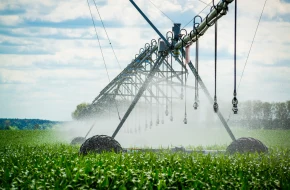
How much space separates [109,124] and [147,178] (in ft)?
111

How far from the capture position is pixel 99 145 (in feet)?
46.3


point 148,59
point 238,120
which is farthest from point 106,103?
point 238,120

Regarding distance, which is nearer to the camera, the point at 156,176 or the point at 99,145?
the point at 156,176

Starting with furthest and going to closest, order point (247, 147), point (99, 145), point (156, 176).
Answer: point (99, 145) → point (247, 147) → point (156, 176)

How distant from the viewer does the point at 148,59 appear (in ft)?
75.9

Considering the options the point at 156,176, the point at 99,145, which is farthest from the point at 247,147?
the point at 156,176

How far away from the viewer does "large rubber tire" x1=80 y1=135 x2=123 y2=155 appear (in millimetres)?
13984

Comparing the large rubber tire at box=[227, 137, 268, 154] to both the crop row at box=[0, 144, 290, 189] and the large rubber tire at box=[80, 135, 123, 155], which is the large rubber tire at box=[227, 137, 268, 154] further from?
the large rubber tire at box=[80, 135, 123, 155]

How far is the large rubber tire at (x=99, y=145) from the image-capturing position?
1398cm

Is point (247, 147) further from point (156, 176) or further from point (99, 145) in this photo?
point (156, 176)

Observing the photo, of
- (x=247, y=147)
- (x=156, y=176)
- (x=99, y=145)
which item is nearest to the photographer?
(x=156, y=176)

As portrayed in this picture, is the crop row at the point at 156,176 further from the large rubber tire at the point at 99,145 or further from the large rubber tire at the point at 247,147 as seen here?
the large rubber tire at the point at 99,145

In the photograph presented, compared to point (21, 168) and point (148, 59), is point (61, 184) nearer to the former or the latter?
point (21, 168)

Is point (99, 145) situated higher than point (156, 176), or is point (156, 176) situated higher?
point (99, 145)
